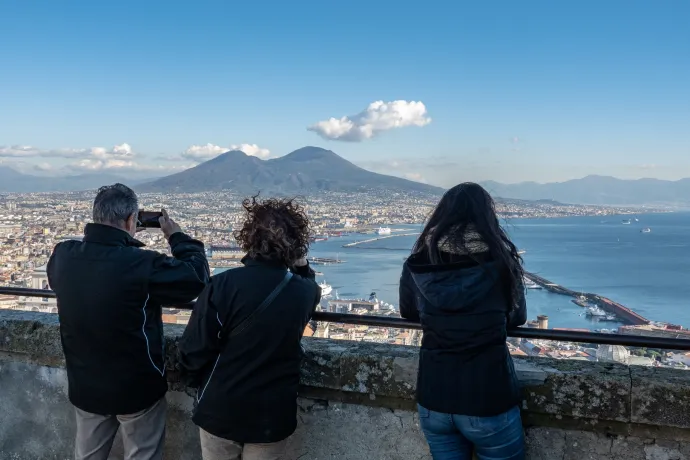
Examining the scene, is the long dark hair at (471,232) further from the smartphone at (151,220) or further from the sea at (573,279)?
the smartphone at (151,220)

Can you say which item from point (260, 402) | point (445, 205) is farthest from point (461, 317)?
point (260, 402)

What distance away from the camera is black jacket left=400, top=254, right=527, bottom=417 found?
1.94 meters

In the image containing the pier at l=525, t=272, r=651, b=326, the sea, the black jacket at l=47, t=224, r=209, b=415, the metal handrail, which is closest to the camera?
the metal handrail

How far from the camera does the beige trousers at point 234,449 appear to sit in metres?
2.17

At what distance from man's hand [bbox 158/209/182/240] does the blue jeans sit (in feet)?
4.70

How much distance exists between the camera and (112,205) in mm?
2377

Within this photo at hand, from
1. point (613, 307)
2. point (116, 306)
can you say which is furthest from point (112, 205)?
point (613, 307)

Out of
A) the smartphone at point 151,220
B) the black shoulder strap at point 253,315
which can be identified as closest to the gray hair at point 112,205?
the smartphone at point 151,220

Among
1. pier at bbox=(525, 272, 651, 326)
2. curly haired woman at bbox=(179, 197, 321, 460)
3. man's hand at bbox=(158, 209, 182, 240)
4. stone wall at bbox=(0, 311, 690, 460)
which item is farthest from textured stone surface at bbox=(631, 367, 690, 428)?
man's hand at bbox=(158, 209, 182, 240)

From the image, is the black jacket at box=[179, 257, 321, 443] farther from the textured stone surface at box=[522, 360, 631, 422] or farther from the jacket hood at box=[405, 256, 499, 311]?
the textured stone surface at box=[522, 360, 631, 422]

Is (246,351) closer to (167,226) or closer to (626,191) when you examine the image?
(167,226)

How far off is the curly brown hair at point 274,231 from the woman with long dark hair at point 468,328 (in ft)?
1.60

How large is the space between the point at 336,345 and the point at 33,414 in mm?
2024

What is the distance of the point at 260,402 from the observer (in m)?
2.11
